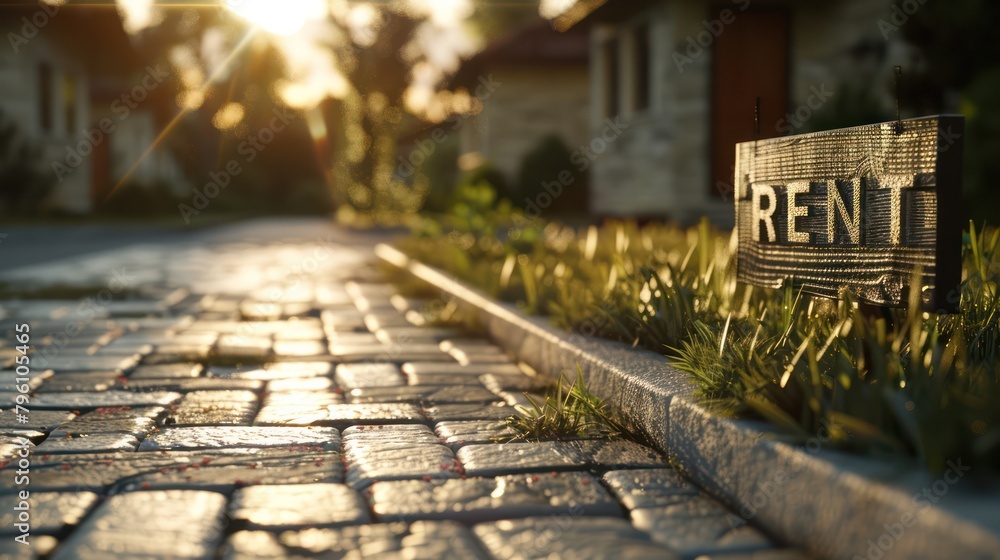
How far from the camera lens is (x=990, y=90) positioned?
8055mm

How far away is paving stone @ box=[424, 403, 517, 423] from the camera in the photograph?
362cm

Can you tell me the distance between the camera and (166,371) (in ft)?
15.1

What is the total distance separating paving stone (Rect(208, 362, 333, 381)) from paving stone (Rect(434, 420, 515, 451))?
4.13 feet

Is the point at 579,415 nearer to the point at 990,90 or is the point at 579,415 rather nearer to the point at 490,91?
the point at 990,90

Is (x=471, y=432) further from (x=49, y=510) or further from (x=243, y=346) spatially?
(x=243, y=346)

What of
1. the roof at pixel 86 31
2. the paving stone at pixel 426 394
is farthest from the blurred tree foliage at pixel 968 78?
the roof at pixel 86 31

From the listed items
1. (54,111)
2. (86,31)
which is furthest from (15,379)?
(86,31)

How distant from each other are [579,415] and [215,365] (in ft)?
7.32

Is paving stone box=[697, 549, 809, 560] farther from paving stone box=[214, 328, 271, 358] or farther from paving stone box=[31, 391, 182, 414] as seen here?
paving stone box=[214, 328, 271, 358]

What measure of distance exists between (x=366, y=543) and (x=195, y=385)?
2240 millimetres

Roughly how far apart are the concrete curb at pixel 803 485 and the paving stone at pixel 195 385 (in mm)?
1601

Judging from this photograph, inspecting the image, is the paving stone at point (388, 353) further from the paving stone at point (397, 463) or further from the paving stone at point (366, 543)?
the paving stone at point (366, 543)

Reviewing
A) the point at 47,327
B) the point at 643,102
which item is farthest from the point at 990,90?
the point at 47,327

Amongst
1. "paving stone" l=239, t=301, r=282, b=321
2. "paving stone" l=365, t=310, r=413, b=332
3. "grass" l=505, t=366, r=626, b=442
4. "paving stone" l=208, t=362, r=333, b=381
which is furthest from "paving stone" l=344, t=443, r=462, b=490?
"paving stone" l=239, t=301, r=282, b=321
